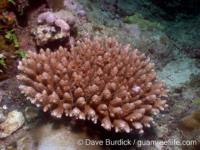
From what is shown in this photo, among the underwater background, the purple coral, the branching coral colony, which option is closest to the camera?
the branching coral colony

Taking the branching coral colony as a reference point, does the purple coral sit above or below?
above

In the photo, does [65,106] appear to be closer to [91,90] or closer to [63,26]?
[91,90]

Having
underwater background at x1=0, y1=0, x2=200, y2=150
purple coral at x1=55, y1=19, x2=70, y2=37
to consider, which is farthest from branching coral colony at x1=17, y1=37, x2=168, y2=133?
purple coral at x1=55, y1=19, x2=70, y2=37

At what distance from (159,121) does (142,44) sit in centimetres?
303

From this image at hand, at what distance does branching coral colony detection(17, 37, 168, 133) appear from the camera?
2289mm

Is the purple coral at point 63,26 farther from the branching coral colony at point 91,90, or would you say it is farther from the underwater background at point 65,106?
the branching coral colony at point 91,90

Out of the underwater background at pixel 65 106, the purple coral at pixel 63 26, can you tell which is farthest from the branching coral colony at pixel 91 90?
the purple coral at pixel 63 26

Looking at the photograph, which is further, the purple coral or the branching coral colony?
the purple coral

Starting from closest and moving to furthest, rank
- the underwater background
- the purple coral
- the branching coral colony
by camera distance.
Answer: the branching coral colony → the underwater background → the purple coral

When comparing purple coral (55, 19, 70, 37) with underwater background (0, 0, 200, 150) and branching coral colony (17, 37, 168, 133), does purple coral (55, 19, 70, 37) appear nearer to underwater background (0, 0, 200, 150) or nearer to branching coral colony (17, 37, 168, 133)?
underwater background (0, 0, 200, 150)

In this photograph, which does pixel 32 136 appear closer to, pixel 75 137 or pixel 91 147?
pixel 75 137

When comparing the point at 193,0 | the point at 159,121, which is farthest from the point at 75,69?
the point at 193,0

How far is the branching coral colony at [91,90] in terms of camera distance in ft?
A: 7.51

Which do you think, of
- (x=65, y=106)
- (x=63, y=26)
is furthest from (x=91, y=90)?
(x=63, y=26)
